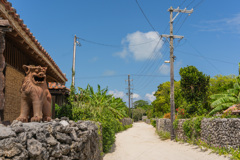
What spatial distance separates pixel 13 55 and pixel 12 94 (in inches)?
62.3

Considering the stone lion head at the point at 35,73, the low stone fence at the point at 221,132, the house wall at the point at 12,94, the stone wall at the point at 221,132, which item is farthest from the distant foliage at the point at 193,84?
the stone lion head at the point at 35,73

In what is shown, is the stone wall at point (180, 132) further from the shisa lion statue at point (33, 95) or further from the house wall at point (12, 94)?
the shisa lion statue at point (33, 95)

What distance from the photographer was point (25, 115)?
20.5 feet

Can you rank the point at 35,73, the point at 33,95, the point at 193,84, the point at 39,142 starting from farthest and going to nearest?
the point at 193,84 → the point at 35,73 → the point at 33,95 → the point at 39,142

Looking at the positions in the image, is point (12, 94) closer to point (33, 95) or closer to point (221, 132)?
point (33, 95)

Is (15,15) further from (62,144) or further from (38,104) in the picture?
(62,144)

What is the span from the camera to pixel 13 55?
7523mm

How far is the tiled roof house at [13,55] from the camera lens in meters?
5.55

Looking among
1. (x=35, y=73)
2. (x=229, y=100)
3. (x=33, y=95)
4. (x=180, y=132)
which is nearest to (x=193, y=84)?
(x=180, y=132)

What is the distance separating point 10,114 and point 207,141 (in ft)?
32.0

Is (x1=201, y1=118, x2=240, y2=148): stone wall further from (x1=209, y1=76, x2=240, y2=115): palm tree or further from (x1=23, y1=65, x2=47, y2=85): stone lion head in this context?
(x1=23, y1=65, x2=47, y2=85): stone lion head

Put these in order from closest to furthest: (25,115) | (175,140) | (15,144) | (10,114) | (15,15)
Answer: (15,144) < (15,15) < (25,115) < (10,114) < (175,140)

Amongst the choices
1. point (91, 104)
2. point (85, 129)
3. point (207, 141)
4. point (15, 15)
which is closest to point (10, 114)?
point (85, 129)

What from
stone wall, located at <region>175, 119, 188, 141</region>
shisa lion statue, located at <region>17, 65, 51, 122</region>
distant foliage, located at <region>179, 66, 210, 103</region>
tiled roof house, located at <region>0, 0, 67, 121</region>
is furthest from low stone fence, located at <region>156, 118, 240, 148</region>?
shisa lion statue, located at <region>17, 65, 51, 122</region>
